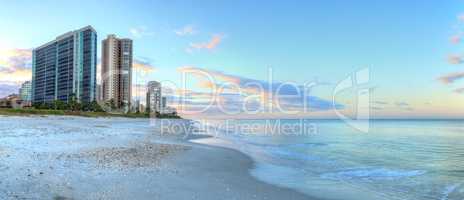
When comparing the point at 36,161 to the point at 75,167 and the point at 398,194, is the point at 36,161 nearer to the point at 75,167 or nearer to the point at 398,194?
the point at 75,167

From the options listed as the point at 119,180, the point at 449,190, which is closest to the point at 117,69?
the point at 119,180

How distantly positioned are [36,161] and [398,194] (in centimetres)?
936

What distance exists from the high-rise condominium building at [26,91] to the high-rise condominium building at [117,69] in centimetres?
3591

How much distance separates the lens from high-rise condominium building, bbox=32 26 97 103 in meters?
136

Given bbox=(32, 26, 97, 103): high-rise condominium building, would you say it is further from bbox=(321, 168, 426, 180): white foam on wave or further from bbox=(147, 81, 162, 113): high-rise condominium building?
bbox=(321, 168, 426, 180): white foam on wave

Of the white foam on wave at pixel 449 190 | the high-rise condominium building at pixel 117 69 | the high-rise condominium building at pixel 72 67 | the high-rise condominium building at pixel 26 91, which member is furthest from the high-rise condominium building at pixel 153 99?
the white foam on wave at pixel 449 190

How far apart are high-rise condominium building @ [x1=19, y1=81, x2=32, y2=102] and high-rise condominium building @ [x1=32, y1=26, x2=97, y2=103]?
24.4 metres

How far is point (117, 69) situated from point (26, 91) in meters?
48.8

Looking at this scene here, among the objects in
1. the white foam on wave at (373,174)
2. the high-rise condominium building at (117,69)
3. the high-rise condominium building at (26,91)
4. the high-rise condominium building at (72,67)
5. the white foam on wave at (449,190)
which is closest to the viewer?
the white foam on wave at (449,190)

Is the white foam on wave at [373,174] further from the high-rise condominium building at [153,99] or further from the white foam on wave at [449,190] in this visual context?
the high-rise condominium building at [153,99]

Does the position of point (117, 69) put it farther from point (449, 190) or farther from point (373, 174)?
point (449, 190)

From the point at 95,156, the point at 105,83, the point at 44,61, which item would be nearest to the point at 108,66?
the point at 105,83

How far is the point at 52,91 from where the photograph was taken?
470 feet

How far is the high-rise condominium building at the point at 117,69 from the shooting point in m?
166
